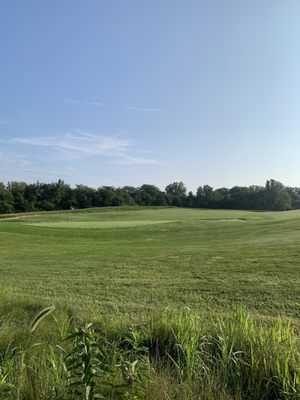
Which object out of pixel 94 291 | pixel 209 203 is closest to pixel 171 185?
pixel 209 203

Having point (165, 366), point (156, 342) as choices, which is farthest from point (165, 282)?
point (165, 366)

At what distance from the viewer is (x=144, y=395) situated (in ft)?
10.0

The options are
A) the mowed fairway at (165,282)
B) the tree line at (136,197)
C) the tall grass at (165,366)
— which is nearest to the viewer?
the tall grass at (165,366)

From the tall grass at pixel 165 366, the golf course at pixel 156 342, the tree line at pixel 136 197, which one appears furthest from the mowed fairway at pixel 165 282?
the tree line at pixel 136 197

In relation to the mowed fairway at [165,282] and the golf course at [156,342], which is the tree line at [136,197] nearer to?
the mowed fairway at [165,282]

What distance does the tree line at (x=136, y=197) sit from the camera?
9350 centimetres

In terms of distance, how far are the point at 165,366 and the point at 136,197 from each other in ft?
378

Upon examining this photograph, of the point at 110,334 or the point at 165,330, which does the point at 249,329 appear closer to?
the point at 165,330

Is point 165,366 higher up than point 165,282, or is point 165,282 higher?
point 165,366

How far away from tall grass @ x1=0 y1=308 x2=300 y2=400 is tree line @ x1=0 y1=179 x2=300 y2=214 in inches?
3405

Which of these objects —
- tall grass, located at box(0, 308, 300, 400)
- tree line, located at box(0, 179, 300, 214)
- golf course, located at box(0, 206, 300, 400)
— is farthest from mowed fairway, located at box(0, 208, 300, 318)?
tree line, located at box(0, 179, 300, 214)

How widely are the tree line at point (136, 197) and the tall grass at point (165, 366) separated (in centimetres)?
8648

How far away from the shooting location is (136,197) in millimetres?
119062

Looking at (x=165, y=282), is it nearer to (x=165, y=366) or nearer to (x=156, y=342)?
(x=156, y=342)
